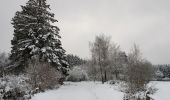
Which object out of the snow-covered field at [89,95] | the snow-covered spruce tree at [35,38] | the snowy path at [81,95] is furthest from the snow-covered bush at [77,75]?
the snowy path at [81,95]

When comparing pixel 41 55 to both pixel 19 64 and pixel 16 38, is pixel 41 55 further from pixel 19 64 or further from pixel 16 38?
pixel 16 38

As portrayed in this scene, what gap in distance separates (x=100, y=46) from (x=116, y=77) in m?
14.4

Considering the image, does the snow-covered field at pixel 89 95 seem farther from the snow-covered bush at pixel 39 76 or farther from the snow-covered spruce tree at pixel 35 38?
the snow-covered spruce tree at pixel 35 38

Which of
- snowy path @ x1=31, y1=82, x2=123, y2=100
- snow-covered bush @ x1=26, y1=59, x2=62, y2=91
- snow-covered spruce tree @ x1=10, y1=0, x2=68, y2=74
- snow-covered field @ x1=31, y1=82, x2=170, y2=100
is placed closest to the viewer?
snowy path @ x1=31, y1=82, x2=123, y2=100

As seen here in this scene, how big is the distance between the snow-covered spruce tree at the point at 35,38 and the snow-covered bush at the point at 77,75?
99.5 feet

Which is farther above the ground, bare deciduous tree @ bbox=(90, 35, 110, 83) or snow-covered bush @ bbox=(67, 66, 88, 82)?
bare deciduous tree @ bbox=(90, 35, 110, 83)

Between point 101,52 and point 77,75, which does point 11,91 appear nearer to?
point 101,52

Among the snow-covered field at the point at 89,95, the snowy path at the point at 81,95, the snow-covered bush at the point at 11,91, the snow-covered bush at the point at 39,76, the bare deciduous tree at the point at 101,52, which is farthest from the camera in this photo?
the bare deciduous tree at the point at 101,52

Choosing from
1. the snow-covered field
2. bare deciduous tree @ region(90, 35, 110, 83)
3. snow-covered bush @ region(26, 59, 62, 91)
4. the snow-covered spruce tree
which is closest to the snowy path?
the snow-covered field

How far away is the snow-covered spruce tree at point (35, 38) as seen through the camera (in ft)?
104

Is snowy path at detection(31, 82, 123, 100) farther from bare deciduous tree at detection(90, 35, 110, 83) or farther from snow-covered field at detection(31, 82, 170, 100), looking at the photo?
bare deciduous tree at detection(90, 35, 110, 83)

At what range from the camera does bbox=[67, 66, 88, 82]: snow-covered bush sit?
66.3 m

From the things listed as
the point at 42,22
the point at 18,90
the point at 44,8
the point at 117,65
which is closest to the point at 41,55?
the point at 42,22

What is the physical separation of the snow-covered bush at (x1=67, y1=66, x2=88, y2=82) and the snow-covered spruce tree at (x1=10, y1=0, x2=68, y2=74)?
30343mm
